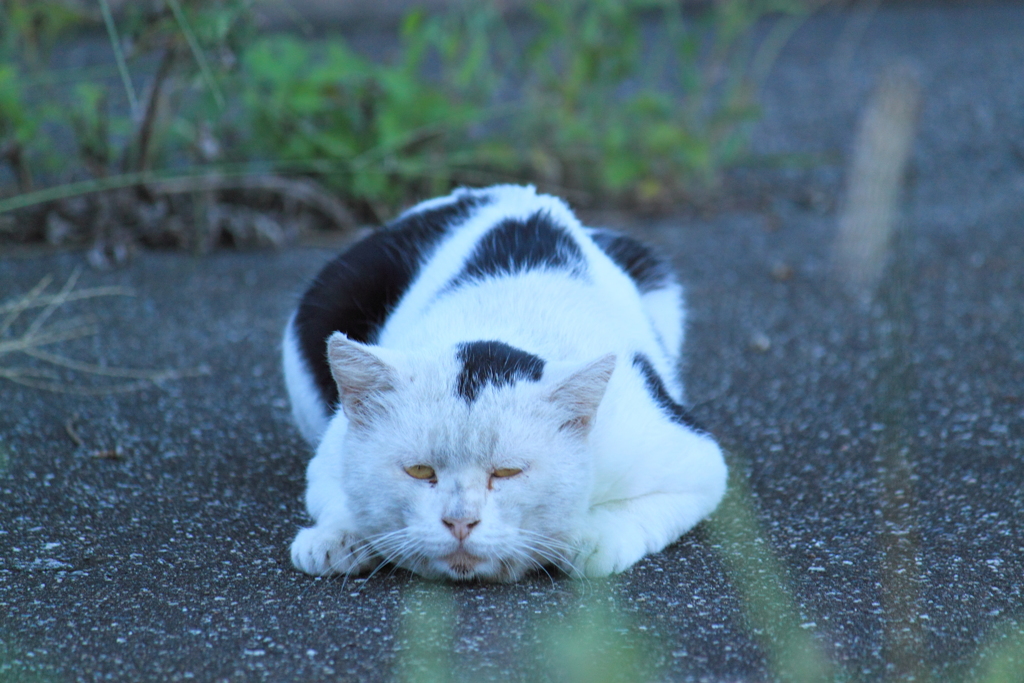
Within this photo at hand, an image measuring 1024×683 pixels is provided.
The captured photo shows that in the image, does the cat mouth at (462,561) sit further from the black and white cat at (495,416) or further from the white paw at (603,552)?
the white paw at (603,552)

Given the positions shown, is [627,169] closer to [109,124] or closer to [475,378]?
[109,124]

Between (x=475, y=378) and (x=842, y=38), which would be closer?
(x=475, y=378)

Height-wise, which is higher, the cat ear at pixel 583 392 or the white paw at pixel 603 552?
the cat ear at pixel 583 392

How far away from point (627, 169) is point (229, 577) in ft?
11.6

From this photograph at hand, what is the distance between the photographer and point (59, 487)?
96.3 inches

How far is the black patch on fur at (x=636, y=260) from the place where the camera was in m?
2.85

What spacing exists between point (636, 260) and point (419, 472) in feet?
3.95

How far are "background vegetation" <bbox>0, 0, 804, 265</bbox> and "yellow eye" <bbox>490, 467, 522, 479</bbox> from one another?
2.26 metres

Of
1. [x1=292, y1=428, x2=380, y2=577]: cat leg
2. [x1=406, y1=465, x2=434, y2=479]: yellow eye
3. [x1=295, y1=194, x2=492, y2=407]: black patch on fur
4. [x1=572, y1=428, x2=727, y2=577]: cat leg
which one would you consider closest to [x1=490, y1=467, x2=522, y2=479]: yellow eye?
[x1=406, y1=465, x2=434, y2=479]: yellow eye

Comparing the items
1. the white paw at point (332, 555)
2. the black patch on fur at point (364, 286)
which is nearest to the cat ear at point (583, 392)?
the white paw at point (332, 555)

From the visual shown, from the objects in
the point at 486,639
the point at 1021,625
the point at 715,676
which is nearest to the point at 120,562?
the point at 486,639

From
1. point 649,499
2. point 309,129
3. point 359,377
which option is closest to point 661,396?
point 649,499

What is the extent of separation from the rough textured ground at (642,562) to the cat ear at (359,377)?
1.12 ft

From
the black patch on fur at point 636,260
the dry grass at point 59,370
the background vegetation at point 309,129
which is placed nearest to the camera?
the black patch on fur at point 636,260
